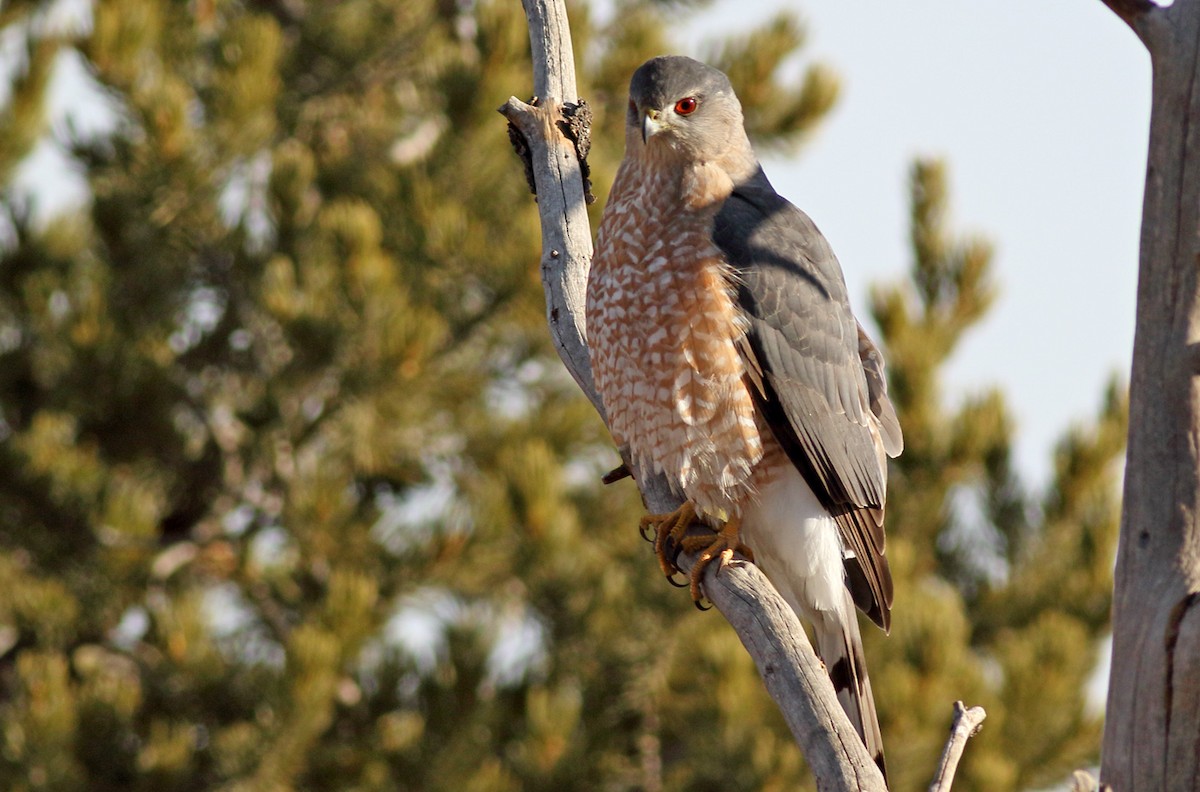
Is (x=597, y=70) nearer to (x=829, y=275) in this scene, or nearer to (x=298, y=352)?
(x=298, y=352)

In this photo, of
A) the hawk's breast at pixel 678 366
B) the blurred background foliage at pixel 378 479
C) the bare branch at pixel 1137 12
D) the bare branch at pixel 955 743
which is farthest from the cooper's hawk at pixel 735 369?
the blurred background foliage at pixel 378 479

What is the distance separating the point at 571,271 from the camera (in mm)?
3684

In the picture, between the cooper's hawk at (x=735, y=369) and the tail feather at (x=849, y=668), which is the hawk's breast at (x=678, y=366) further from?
the tail feather at (x=849, y=668)

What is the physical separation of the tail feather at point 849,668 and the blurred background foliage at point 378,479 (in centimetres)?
246

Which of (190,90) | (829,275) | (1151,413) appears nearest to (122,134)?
(190,90)

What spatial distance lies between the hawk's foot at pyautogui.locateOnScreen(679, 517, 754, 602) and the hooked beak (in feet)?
3.56

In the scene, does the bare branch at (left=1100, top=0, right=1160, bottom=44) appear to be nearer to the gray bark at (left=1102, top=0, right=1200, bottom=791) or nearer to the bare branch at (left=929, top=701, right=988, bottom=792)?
the gray bark at (left=1102, top=0, right=1200, bottom=791)

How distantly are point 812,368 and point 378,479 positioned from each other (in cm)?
521

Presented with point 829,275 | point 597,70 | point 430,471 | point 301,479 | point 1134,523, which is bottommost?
point 1134,523

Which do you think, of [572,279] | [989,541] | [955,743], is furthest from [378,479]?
[955,743]

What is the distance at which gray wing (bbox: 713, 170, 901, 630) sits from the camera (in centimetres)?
362

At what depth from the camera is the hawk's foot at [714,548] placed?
3.46m

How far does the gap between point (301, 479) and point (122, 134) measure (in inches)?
85.3

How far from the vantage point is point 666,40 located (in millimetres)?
8914
